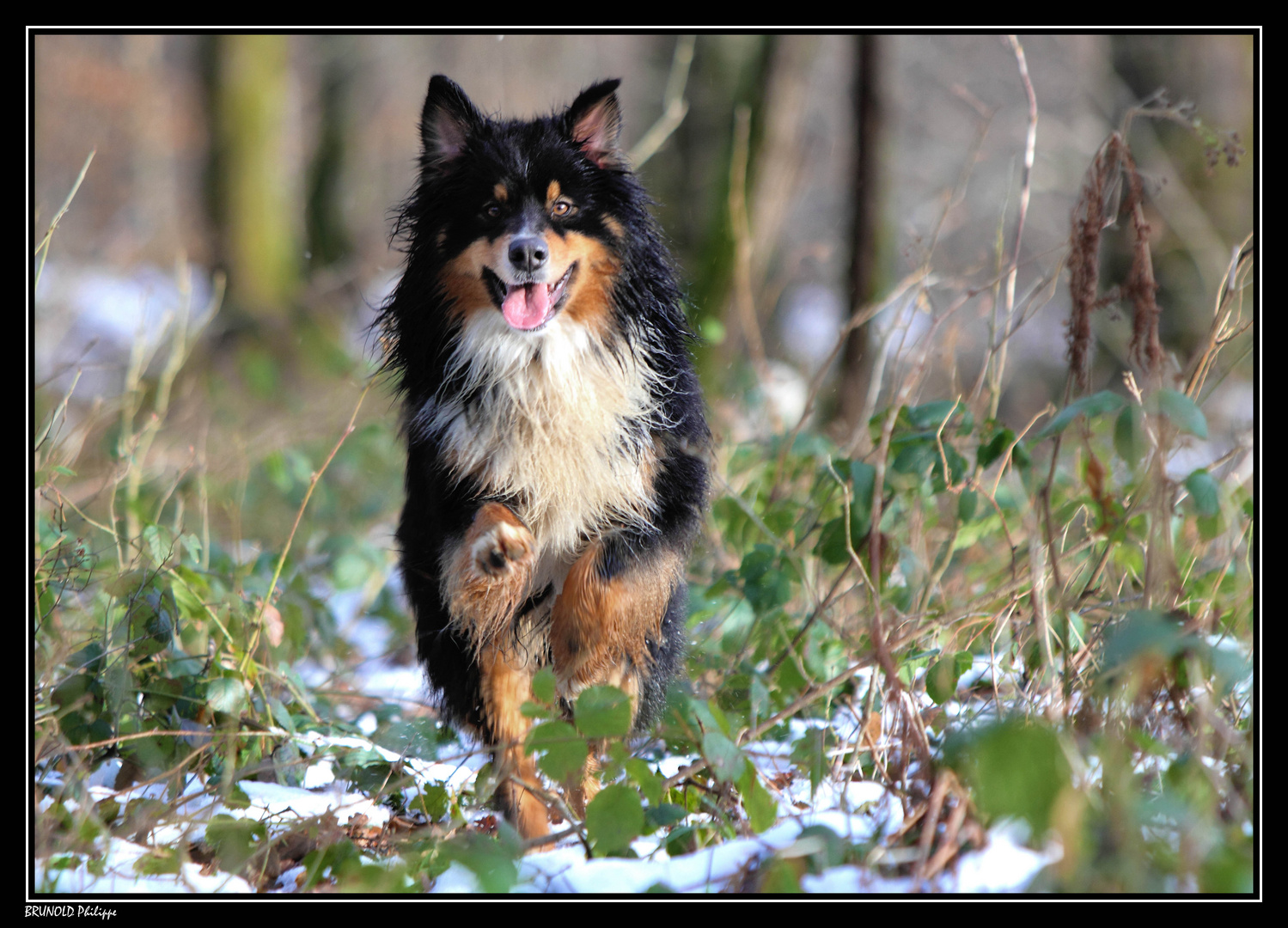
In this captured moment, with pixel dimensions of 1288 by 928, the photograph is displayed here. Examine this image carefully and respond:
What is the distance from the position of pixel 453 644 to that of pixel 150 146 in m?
18.1

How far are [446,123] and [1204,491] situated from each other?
100 inches

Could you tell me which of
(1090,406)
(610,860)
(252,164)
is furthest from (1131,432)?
(252,164)

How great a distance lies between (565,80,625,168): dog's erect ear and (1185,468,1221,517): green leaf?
2.07 metres

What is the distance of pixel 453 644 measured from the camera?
11.3ft

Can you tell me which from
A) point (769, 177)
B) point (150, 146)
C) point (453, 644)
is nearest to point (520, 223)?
point (453, 644)

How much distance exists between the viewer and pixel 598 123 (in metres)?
3.42

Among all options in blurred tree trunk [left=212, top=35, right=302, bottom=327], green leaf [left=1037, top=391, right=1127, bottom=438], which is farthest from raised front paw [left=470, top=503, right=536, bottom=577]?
blurred tree trunk [left=212, top=35, right=302, bottom=327]

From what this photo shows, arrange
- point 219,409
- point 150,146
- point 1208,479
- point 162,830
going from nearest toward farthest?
1. point 1208,479
2. point 162,830
3. point 219,409
4. point 150,146

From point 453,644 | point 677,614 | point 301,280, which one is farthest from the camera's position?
point 301,280

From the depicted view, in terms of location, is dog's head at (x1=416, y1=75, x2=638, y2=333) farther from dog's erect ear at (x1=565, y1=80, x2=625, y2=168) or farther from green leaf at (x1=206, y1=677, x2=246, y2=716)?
green leaf at (x1=206, y1=677, x2=246, y2=716)

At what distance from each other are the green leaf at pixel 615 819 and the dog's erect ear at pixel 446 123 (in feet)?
7.12

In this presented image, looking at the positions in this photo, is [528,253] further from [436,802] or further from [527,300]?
[436,802]
